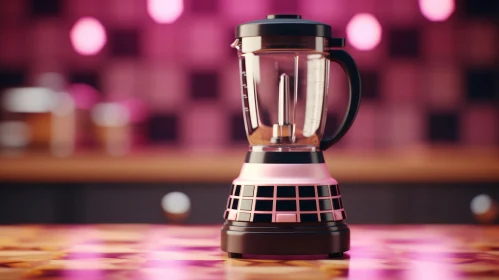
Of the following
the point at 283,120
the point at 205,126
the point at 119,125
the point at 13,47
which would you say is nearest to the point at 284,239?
the point at 283,120

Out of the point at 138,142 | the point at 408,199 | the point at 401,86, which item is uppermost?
the point at 401,86

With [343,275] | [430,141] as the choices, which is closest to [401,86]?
[430,141]

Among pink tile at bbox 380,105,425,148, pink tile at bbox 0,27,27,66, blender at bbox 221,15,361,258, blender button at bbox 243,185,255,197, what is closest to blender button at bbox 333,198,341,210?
blender at bbox 221,15,361,258

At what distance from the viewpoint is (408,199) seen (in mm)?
2797

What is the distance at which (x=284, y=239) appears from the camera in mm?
1049

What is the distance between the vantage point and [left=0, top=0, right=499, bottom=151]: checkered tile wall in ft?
11.4

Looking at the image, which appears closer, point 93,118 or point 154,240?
point 154,240

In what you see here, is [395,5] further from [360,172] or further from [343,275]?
[343,275]

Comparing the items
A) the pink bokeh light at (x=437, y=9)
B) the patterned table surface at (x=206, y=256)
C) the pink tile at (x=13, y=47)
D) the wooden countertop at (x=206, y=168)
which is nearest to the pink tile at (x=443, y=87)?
the pink bokeh light at (x=437, y=9)

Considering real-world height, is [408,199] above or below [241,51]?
below

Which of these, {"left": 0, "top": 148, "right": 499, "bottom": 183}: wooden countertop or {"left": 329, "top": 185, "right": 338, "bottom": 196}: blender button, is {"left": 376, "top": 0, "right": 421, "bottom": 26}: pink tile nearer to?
{"left": 0, "top": 148, "right": 499, "bottom": 183}: wooden countertop

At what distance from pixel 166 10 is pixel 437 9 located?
1104 mm

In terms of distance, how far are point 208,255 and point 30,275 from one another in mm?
253

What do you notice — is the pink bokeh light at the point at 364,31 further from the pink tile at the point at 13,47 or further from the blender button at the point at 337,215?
the blender button at the point at 337,215
